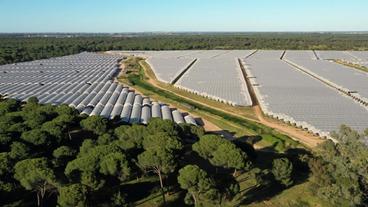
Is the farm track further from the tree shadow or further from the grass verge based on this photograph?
the tree shadow

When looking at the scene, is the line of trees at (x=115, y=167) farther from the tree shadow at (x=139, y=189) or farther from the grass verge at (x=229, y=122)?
the grass verge at (x=229, y=122)

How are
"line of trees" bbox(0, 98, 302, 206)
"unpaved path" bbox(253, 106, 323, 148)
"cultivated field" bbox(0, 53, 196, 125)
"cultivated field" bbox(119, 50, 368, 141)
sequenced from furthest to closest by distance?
"cultivated field" bbox(0, 53, 196, 125) < "cultivated field" bbox(119, 50, 368, 141) < "unpaved path" bbox(253, 106, 323, 148) < "line of trees" bbox(0, 98, 302, 206)

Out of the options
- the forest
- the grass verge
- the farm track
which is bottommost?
the grass verge

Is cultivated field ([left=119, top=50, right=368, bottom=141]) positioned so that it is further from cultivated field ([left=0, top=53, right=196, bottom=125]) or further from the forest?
the forest

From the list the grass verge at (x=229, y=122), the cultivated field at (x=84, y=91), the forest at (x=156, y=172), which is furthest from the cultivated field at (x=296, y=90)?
the forest at (x=156, y=172)

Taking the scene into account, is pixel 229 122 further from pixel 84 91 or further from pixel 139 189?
pixel 84 91

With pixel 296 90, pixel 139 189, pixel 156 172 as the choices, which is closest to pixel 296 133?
pixel 156 172

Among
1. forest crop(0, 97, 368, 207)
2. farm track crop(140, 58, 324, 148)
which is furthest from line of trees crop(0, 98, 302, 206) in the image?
farm track crop(140, 58, 324, 148)

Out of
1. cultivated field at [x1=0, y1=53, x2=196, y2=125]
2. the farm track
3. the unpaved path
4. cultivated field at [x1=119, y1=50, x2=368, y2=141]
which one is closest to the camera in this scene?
the unpaved path

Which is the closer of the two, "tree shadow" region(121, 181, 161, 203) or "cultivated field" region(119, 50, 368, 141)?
"tree shadow" region(121, 181, 161, 203)

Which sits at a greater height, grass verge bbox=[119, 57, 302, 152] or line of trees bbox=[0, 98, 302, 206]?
line of trees bbox=[0, 98, 302, 206]
